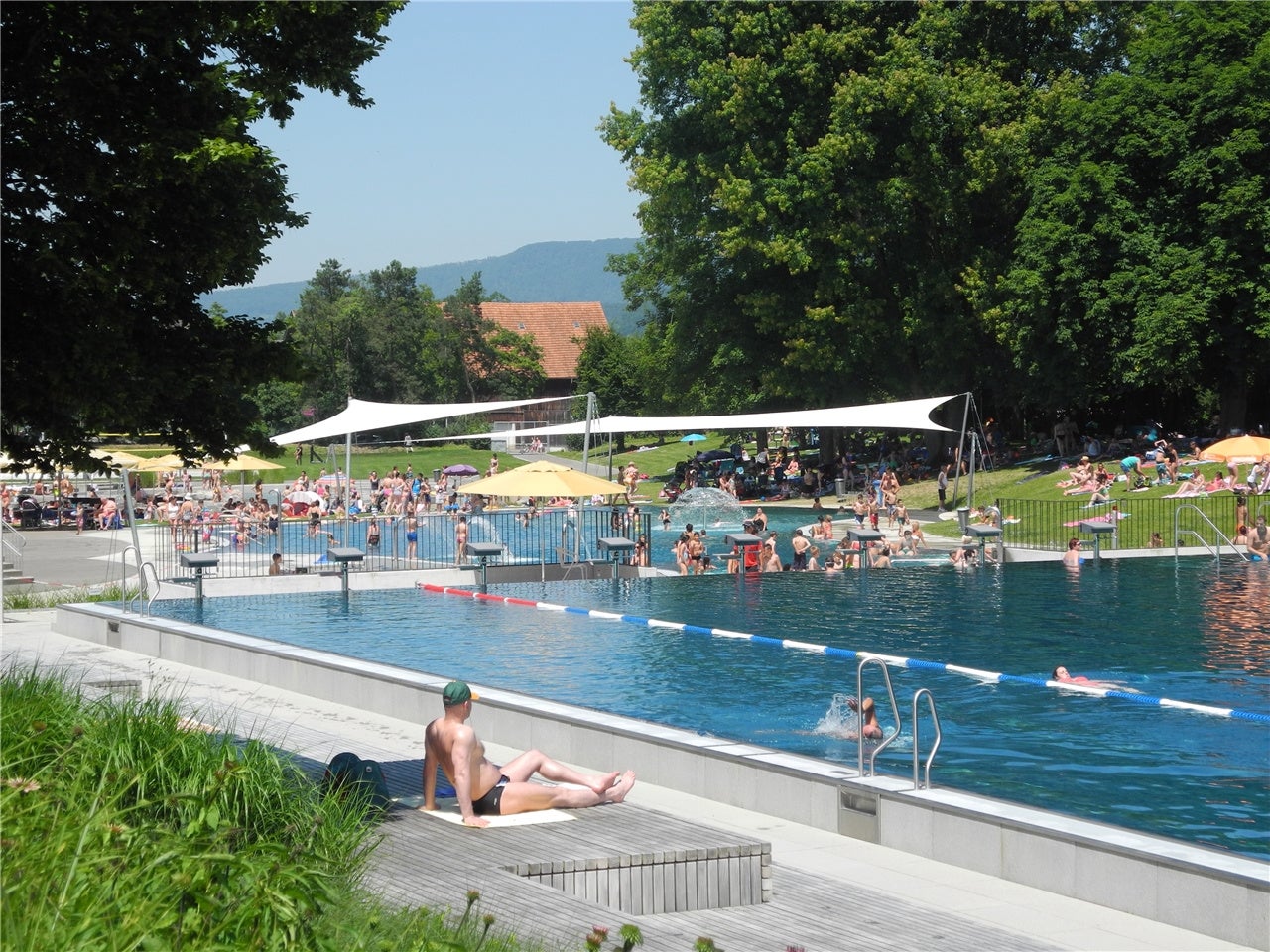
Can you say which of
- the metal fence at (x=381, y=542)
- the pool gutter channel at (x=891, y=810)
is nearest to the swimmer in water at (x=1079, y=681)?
the pool gutter channel at (x=891, y=810)

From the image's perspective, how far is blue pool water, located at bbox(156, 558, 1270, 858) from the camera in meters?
12.6

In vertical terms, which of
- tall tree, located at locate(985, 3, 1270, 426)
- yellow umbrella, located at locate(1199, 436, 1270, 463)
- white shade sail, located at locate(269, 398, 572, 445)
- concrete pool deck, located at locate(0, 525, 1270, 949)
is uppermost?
tall tree, located at locate(985, 3, 1270, 426)

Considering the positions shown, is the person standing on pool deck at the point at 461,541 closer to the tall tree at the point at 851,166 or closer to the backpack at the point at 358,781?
the backpack at the point at 358,781

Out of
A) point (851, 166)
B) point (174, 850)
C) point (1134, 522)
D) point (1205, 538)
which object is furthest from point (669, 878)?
point (851, 166)

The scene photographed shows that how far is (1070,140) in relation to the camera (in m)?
43.3

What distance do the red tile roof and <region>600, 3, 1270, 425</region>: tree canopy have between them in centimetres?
6715

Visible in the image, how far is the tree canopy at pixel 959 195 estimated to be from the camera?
39.5 meters

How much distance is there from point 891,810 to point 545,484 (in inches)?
676

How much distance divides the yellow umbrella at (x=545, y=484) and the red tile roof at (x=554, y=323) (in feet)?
297

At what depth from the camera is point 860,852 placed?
862cm

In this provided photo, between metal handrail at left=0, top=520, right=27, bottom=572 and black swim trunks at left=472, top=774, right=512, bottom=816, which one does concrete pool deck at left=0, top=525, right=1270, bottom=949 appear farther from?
metal handrail at left=0, top=520, right=27, bottom=572

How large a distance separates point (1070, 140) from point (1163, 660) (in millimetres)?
29477

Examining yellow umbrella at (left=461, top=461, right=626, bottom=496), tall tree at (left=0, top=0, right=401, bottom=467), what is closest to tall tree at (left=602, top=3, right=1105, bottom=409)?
yellow umbrella at (left=461, top=461, right=626, bottom=496)

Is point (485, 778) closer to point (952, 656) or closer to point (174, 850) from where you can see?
point (174, 850)
